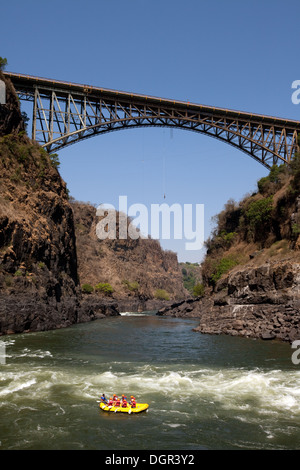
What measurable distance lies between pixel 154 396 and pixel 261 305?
69.8ft

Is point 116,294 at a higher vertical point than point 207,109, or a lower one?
lower

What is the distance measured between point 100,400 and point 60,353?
36.1 feet

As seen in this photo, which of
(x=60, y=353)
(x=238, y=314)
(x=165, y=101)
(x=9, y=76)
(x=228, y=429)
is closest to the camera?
(x=228, y=429)

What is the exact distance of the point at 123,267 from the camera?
103 metres

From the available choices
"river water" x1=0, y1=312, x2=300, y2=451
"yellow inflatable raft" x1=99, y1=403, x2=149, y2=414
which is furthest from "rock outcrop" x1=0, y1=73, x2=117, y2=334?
"yellow inflatable raft" x1=99, y1=403, x2=149, y2=414

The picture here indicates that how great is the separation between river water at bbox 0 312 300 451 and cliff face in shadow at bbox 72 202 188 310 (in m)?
55.4

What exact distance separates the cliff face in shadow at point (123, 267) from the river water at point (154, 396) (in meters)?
55.4

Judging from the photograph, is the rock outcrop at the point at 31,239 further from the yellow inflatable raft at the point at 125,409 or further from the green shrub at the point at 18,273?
the yellow inflatable raft at the point at 125,409

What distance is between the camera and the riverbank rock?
3053 centimetres

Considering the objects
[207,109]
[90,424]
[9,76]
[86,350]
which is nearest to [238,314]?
[86,350]

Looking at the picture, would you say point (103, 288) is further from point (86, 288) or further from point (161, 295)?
point (161, 295)

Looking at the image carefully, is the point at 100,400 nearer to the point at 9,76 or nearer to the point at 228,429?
the point at 228,429

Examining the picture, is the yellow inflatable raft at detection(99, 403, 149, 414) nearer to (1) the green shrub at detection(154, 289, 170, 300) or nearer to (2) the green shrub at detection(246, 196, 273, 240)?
(2) the green shrub at detection(246, 196, 273, 240)

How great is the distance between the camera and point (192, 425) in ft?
44.2
